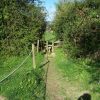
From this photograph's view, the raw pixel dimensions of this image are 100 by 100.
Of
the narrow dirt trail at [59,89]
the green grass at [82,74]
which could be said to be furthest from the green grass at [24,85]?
the green grass at [82,74]

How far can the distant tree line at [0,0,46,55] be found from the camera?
20494mm

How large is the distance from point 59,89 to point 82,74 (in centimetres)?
280

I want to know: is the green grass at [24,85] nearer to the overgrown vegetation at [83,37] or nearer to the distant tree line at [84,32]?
the overgrown vegetation at [83,37]

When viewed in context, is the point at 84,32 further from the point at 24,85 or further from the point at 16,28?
the point at 24,85

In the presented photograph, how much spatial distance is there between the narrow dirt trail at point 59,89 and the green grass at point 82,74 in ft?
1.18

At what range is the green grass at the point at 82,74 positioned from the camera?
505 inches

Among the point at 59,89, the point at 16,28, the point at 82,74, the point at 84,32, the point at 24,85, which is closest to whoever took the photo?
the point at 24,85

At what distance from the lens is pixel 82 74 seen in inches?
597

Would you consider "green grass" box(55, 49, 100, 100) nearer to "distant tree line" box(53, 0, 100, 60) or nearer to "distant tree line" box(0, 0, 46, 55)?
"distant tree line" box(53, 0, 100, 60)

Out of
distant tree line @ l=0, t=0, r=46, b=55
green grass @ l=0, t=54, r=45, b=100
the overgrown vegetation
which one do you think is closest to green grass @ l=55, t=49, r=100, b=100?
the overgrown vegetation

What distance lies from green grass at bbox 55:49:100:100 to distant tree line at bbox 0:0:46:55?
138 inches

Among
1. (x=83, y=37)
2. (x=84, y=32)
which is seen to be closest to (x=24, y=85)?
(x=84, y=32)

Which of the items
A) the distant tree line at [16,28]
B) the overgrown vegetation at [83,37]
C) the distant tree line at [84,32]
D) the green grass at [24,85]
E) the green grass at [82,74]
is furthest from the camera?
the distant tree line at [16,28]

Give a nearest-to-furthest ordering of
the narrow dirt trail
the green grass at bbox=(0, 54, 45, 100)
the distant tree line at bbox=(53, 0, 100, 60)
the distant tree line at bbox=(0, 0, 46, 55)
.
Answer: the green grass at bbox=(0, 54, 45, 100) → the narrow dirt trail → the distant tree line at bbox=(53, 0, 100, 60) → the distant tree line at bbox=(0, 0, 46, 55)
